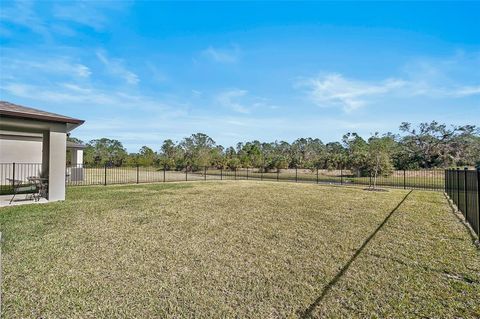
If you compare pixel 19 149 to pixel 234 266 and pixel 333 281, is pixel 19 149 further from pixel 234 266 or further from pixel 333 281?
pixel 333 281

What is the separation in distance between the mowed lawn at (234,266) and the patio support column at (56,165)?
186 centimetres

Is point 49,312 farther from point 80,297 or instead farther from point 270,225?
point 270,225

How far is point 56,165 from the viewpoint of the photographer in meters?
8.91

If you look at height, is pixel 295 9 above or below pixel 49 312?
above

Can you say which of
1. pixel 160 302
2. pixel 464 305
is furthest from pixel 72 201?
pixel 464 305

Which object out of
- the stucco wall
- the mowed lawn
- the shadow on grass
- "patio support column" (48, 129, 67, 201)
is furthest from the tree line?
the shadow on grass

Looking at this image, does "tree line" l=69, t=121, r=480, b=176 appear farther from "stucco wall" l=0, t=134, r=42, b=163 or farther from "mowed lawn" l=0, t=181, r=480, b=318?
"mowed lawn" l=0, t=181, r=480, b=318

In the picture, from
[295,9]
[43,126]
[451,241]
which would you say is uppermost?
[295,9]

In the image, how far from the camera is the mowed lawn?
Result: 2.77m

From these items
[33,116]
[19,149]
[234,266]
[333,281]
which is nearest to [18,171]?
[19,149]

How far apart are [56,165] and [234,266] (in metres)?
8.24

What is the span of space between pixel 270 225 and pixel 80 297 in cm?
432

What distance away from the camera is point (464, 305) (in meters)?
2.81

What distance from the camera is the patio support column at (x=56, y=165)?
28.9ft
